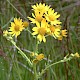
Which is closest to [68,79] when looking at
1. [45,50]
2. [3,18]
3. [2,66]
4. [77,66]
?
[77,66]

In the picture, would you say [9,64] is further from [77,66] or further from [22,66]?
[77,66]

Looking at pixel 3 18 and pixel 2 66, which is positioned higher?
pixel 3 18

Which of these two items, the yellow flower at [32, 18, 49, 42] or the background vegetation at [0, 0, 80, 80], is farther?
the background vegetation at [0, 0, 80, 80]

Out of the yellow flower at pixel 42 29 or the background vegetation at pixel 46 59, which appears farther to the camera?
the background vegetation at pixel 46 59

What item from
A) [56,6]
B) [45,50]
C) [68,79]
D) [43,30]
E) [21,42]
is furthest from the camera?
[56,6]

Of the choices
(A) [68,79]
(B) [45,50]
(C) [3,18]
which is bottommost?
(A) [68,79]

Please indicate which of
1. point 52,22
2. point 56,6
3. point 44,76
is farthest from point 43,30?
point 56,6

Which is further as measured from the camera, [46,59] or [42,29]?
[46,59]

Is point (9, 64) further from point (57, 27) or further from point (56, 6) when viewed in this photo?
point (56, 6)

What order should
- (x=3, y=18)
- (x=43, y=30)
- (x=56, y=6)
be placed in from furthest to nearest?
1. (x=56, y=6)
2. (x=3, y=18)
3. (x=43, y=30)

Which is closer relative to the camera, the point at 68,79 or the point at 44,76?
the point at 44,76
